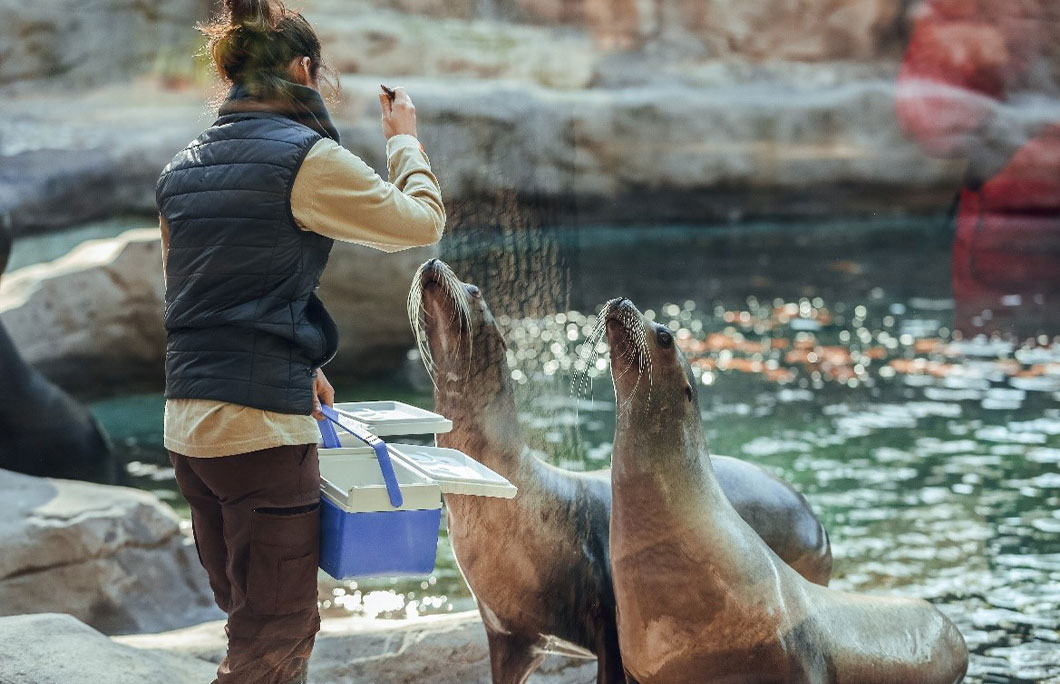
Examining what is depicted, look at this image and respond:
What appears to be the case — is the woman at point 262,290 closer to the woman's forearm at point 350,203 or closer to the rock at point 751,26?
the woman's forearm at point 350,203

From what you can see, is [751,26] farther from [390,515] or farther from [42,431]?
[390,515]

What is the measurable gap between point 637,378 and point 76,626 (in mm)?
1607

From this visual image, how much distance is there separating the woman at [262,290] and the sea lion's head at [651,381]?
0.72 metres

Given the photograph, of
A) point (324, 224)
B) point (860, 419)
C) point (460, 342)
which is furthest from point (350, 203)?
point (860, 419)

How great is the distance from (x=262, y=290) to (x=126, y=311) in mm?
6147

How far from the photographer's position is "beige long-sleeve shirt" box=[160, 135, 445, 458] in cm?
216

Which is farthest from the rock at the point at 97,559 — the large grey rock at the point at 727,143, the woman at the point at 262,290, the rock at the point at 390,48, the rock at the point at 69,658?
the rock at the point at 390,48

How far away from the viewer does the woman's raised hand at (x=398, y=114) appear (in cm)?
243

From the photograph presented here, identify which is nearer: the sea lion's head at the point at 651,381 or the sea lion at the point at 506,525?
the sea lion's head at the point at 651,381

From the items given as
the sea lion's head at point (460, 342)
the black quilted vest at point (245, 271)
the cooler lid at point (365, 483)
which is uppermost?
the black quilted vest at point (245, 271)

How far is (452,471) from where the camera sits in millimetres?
2367

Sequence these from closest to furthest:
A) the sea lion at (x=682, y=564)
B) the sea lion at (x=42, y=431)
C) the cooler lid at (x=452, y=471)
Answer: the cooler lid at (x=452, y=471), the sea lion at (x=682, y=564), the sea lion at (x=42, y=431)

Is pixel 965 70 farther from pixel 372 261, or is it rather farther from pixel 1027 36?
pixel 372 261

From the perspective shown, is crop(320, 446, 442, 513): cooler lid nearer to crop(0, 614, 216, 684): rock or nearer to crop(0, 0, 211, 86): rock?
crop(0, 614, 216, 684): rock
